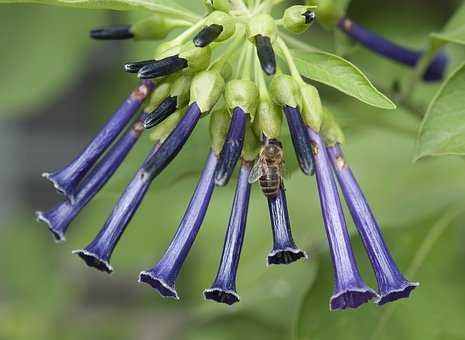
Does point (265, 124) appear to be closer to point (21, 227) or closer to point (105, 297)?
point (21, 227)

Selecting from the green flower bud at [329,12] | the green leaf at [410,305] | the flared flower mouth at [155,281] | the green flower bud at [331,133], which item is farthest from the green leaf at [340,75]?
the green leaf at [410,305]

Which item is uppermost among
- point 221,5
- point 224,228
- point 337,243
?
point 224,228

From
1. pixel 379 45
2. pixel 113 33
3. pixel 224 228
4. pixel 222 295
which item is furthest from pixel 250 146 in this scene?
pixel 224 228

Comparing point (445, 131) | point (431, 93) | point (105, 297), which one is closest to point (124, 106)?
point (445, 131)

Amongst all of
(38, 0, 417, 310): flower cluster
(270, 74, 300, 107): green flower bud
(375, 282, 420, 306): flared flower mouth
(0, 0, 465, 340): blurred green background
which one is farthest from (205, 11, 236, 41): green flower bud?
(375, 282, 420, 306): flared flower mouth

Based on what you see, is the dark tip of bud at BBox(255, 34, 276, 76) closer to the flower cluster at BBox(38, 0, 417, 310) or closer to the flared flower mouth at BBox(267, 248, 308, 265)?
the flower cluster at BBox(38, 0, 417, 310)

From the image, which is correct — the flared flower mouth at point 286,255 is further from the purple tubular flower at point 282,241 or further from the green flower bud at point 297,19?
the green flower bud at point 297,19

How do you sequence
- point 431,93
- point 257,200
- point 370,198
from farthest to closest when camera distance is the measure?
point 257,200, point 370,198, point 431,93

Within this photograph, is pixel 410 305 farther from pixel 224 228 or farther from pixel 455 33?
pixel 224 228
